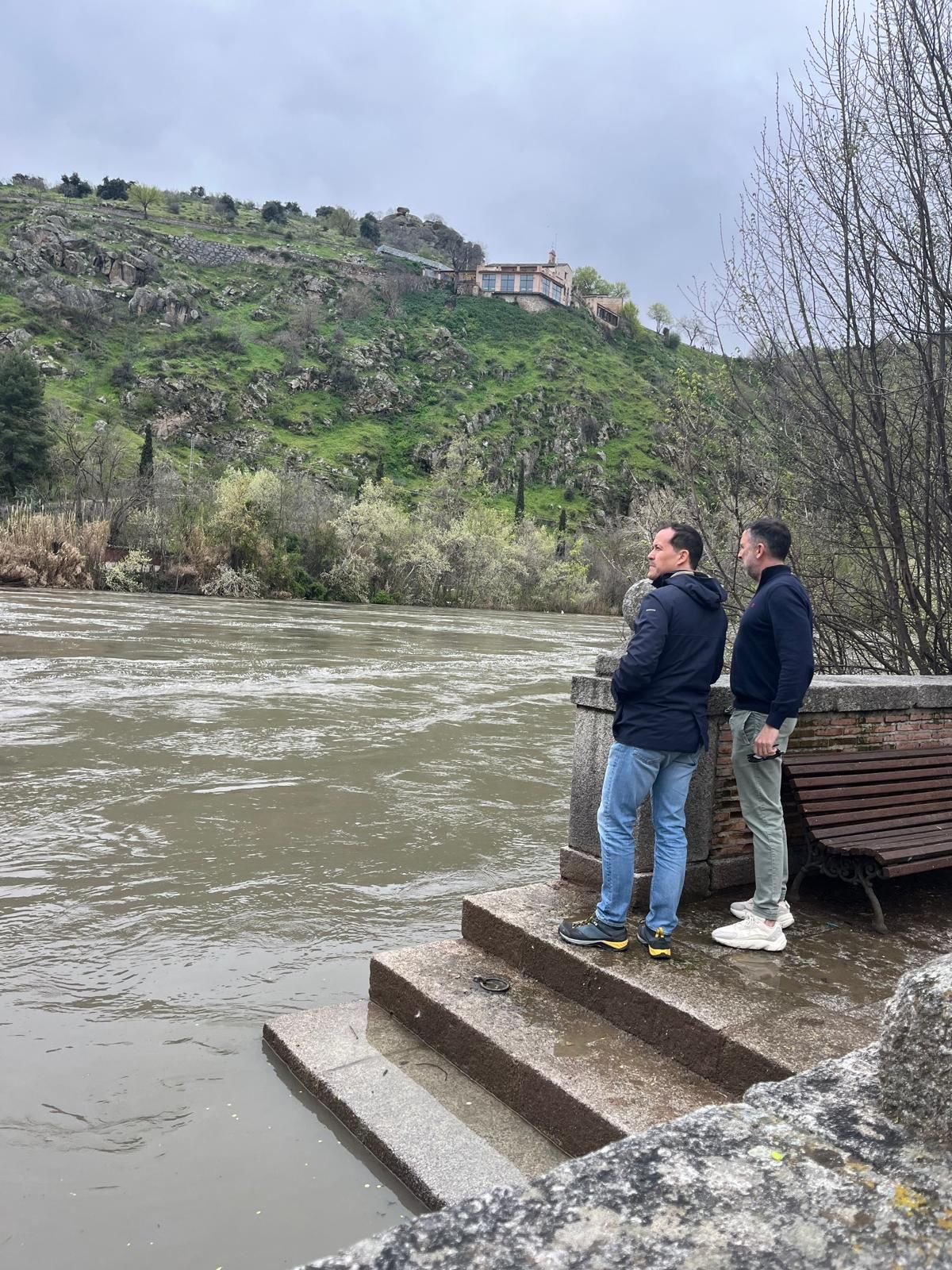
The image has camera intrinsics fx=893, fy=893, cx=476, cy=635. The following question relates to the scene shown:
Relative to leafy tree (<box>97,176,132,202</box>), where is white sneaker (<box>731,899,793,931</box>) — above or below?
below

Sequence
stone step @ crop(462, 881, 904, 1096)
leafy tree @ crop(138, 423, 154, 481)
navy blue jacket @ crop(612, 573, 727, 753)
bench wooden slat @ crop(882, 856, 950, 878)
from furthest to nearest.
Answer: leafy tree @ crop(138, 423, 154, 481)
bench wooden slat @ crop(882, 856, 950, 878)
navy blue jacket @ crop(612, 573, 727, 753)
stone step @ crop(462, 881, 904, 1096)

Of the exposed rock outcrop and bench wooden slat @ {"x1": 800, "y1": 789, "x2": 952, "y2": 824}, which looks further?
the exposed rock outcrop

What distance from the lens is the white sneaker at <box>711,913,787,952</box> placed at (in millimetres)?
4410

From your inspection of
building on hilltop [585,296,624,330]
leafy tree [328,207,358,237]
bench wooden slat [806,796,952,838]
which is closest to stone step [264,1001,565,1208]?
bench wooden slat [806,796,952,838]

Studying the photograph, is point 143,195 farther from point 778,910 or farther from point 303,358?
point 778,910

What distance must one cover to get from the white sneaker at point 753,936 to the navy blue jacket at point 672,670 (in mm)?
960

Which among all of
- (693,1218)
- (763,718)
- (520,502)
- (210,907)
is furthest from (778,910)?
(520,502)

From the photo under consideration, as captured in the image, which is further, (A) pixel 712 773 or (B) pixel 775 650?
(A) pixel 712 773

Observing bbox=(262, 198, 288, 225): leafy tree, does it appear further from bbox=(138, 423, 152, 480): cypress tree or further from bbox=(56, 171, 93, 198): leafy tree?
bbox=(138, 423, 152, 480): cypress tree

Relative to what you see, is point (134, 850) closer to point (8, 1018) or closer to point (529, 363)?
point (8, 1018)

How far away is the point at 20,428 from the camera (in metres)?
52.2

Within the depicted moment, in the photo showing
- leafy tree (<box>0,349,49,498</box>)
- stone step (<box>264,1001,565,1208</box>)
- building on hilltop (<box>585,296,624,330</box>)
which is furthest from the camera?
building on hilltop (<box>585,296,624,330</box>)

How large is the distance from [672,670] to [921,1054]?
8.46 feet

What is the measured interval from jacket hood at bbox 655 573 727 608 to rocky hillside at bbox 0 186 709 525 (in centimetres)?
6275
